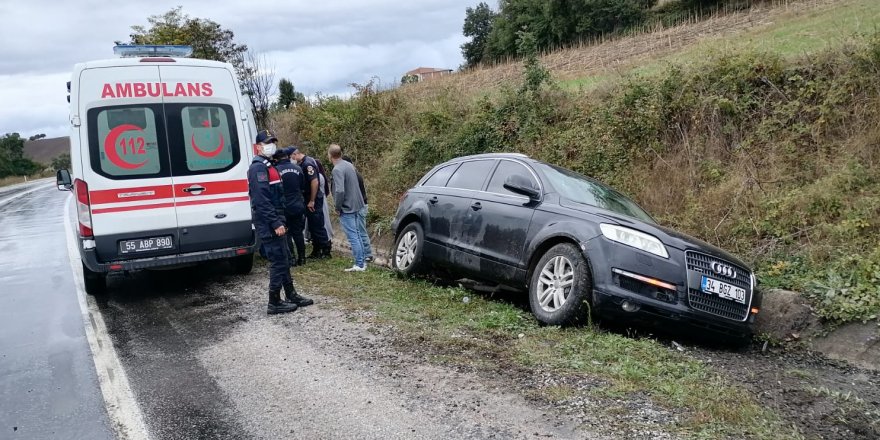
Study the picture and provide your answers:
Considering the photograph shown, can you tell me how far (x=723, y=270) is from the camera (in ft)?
18.1

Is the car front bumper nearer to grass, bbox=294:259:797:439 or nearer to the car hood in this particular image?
the car hood

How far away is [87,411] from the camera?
14.0 ft

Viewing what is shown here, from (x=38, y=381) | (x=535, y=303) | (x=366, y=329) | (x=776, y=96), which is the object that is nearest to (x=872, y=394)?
(x=535, y=303)

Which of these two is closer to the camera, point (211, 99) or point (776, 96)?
point (211, 99)

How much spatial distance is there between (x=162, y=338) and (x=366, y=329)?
1915 mm

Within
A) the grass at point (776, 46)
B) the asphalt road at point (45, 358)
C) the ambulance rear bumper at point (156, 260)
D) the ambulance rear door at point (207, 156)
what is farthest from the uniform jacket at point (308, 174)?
the grass at point (776, 46)

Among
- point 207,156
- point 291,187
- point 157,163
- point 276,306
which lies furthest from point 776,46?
point 157,163

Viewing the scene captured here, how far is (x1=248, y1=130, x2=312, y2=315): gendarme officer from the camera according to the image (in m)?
6.42

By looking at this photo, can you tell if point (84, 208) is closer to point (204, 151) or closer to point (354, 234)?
point (204, 151)

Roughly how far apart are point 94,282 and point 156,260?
1001 mm

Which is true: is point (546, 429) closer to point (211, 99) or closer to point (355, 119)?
point (211, 99)

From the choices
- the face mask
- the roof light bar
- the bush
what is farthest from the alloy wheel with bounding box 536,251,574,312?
the roof light bar

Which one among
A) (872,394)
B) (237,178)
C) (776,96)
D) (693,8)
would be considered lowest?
(872,394)

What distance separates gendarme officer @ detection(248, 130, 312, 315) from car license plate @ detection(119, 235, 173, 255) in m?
1.58
